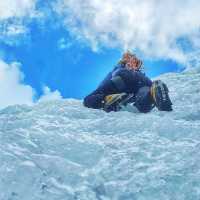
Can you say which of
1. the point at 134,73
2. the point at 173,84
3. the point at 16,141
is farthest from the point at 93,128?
the point at 173,84

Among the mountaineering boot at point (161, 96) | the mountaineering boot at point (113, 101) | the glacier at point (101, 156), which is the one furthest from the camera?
the mountaineering boot at point (113, 101)

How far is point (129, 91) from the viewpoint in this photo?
47.5ft

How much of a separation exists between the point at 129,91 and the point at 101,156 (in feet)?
16.5

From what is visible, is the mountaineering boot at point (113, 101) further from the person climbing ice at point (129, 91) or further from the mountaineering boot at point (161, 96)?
the mountaineering boot at point (161, 96)

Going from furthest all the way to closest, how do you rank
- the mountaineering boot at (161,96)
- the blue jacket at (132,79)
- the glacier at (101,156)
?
the blue jacket at (132,79) < the mountaineering boot at (161,96) < the glacier at (101,156)

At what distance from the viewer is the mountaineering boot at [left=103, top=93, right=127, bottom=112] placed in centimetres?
1384

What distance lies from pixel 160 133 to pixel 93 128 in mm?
1454

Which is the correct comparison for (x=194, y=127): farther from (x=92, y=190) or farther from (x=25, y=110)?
(x=25, y=110)

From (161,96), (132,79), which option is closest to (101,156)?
(161,96)

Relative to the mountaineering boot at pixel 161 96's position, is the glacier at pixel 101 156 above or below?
below

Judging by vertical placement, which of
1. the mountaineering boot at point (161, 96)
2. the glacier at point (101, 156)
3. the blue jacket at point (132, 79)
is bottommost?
the glacier at point (101, 156)

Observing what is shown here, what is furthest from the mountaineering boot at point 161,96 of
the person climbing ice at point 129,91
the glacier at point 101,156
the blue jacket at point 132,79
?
the blue jacket at point 132,79

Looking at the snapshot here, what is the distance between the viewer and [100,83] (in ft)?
49.2

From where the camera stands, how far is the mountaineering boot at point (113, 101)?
1384cm
